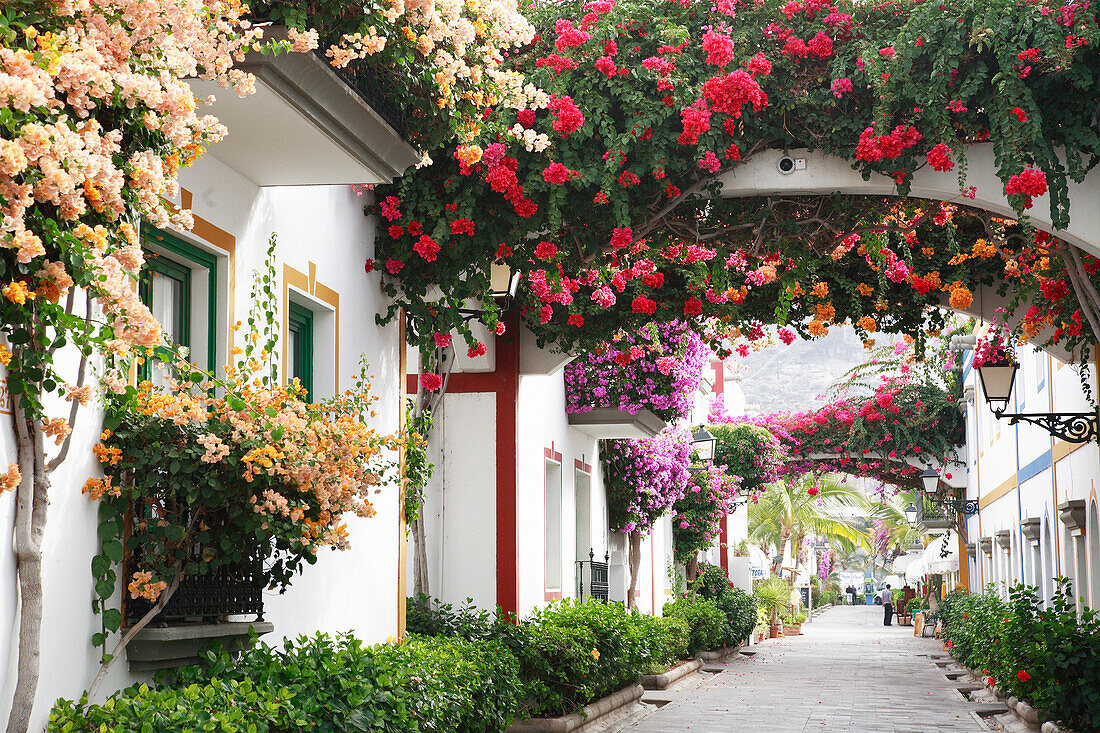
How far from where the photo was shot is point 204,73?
15.4ft

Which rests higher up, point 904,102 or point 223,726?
point 904,102

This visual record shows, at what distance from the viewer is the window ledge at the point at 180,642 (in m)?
5.05

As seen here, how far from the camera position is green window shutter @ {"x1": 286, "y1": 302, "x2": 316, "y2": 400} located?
291 inches

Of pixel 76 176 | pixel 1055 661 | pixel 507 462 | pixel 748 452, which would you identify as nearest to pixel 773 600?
pixel 748 452

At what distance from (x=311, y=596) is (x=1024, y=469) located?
562 inches

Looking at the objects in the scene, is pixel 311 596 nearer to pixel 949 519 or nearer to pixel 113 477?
pixel 113 477

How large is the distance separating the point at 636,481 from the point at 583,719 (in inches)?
243

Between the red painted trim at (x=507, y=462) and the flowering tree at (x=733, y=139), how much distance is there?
9.55 ft

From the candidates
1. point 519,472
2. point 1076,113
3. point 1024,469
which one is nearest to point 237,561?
point 1076,113

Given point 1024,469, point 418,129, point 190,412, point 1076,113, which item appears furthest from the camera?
point 1024,469

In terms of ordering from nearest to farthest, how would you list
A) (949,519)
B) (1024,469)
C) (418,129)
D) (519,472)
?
(418,129) → (519,472) → (1024,469) → (949,519)

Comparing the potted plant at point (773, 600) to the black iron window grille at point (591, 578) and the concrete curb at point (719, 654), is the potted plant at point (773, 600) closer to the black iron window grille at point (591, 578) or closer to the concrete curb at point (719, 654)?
the concrete curb at point (719, 654)

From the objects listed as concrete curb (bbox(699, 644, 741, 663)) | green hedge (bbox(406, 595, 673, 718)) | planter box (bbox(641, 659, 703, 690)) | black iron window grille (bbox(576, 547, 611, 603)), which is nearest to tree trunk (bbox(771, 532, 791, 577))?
concrete curb (bbox(699, 644, 741, 663))

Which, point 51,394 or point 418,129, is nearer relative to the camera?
point 51,394
